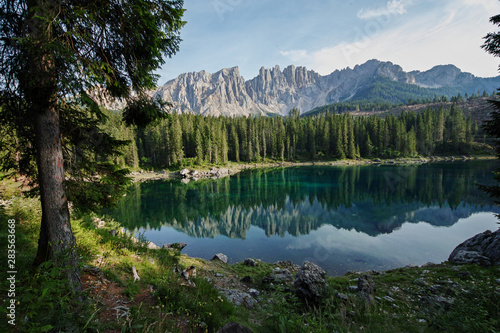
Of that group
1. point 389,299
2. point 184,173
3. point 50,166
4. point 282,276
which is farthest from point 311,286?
point 184,173

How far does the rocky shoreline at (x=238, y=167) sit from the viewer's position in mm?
65275

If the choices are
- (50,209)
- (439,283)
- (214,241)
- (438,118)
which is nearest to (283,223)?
(214,241)

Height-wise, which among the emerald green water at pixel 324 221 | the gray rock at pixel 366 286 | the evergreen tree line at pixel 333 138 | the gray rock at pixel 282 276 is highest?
the evergreen tree line at pixel 333 138

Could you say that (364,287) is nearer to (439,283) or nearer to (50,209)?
(439,283)

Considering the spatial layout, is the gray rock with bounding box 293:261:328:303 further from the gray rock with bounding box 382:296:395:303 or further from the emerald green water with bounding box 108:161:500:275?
the emerald green water with bounding box 108:161:500:275

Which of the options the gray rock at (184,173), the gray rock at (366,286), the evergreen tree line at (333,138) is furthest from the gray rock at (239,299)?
the evergreen tree line at (333,138)

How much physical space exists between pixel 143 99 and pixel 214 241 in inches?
680

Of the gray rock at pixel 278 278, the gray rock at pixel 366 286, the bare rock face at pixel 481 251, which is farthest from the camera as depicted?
the bare rock face at pixel 481 251

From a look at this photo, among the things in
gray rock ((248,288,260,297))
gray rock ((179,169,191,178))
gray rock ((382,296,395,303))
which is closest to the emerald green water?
gray rock ((382,296,395,303))

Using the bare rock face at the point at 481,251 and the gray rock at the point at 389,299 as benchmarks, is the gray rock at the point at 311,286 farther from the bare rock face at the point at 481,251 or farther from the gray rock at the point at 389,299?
the bare rock face at the point at 481,251

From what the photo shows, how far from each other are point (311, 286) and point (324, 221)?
19.3 metres

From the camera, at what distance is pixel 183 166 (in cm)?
7244

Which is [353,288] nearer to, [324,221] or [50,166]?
[50,166]

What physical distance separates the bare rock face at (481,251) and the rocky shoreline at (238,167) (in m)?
56.8
